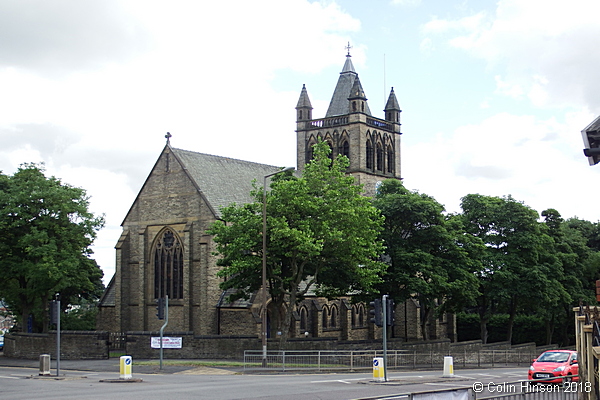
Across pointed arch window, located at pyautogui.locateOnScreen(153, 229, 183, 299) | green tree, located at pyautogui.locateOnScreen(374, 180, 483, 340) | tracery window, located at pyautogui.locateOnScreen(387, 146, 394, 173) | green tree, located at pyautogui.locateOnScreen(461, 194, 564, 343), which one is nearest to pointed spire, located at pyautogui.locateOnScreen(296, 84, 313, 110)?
tracery window, located at pyautogui.locateOnScreen(387, 146, 394, 173)

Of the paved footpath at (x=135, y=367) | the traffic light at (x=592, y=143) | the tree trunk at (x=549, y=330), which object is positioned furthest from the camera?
the tree trunk at (x=549, y=330)

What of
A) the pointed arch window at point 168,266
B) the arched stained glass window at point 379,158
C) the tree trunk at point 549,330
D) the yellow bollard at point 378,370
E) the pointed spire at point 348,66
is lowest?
the tree trunk at point 549,330

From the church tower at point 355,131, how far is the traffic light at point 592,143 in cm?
5680

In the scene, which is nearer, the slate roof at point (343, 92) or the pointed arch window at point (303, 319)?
the pointed arch window at point (303, 319)

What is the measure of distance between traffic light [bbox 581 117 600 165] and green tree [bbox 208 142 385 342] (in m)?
26.1

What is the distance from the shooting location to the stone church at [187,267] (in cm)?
4794

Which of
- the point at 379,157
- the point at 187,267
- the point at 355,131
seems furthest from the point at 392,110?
the point at 187,267

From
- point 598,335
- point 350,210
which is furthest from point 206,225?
point 598,335

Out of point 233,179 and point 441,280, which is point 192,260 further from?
point 441,280

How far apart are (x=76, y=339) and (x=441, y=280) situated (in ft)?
69.8

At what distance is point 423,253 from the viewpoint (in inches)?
1740

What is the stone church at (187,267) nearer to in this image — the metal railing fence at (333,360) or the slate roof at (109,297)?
the slate roof at (109,297)

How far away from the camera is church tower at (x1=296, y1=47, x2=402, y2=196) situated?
68.6 m

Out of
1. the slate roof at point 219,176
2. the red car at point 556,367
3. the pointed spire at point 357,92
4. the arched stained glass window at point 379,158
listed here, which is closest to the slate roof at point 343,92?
the pointed spire at point 357,92
